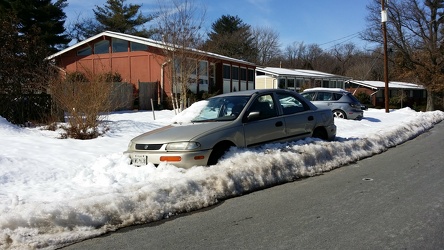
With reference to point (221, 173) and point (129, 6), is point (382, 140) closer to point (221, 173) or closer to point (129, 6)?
point (221, 173)

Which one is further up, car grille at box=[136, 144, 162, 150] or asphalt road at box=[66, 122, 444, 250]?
car grille at box=[136, 144, 162, 150]

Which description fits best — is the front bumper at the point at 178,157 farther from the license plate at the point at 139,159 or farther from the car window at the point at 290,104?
the car window at the point at 290,104

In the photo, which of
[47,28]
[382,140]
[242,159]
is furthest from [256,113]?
[47,28]

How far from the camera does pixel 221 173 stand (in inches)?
238

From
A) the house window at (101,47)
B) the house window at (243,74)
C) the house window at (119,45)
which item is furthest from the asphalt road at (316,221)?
the house window at (243,74)

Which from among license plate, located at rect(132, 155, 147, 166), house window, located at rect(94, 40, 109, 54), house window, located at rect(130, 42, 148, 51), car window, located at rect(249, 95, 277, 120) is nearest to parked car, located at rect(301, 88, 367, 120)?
car window, located at rect(249, 95, 277, 120)

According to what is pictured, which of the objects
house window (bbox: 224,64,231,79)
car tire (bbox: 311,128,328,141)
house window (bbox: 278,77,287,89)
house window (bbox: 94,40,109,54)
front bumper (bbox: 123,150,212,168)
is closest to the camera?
front bumper (bbox: 123,150,212,168)

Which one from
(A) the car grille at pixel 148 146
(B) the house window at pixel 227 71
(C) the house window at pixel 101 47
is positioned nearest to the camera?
(A) the car grille at pixel 148 146

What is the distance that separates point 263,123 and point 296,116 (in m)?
1.10

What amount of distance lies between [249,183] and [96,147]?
4559 millimetres

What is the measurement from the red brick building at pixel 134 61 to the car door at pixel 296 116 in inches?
662

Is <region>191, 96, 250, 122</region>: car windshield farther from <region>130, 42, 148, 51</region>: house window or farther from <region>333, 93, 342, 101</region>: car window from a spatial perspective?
<region>130, 42, 148, 51</region>: house window

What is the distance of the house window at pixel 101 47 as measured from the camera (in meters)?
29.0

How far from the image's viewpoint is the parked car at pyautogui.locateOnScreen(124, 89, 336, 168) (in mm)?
6328
